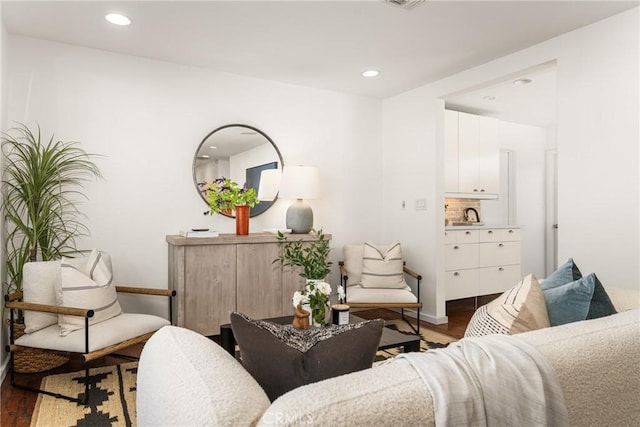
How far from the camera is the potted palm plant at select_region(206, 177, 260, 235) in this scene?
382cm

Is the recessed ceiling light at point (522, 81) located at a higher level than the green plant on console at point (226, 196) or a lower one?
higher

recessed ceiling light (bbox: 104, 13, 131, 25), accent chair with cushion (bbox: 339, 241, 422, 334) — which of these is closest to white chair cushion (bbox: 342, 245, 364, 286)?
accent chair with cushion (bbox: 339, 241, 422, 334)

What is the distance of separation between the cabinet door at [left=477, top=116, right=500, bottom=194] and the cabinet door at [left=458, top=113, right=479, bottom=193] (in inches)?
3.3

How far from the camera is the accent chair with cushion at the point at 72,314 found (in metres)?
2.57

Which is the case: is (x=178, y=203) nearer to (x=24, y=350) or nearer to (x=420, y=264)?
(x=24, y=350)

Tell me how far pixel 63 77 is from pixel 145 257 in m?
1.55

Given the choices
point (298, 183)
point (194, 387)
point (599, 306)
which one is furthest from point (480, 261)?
point (194, 387)

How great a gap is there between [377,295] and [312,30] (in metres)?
2.24

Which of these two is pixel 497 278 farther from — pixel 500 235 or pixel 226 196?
pixel 226 196

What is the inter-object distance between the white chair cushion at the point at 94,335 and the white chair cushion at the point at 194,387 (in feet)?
5.44

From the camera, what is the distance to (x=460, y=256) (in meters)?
4.79

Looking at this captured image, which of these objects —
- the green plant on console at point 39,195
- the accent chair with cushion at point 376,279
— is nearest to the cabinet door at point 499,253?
the accent chair with cushion at point 376,279

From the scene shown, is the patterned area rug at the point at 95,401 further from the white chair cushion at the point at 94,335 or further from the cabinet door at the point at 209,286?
the cabinet door at the point at 209,286

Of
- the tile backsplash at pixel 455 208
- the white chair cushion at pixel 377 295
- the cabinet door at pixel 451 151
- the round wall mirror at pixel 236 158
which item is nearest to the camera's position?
the white chair cushion at pixel 377 295
